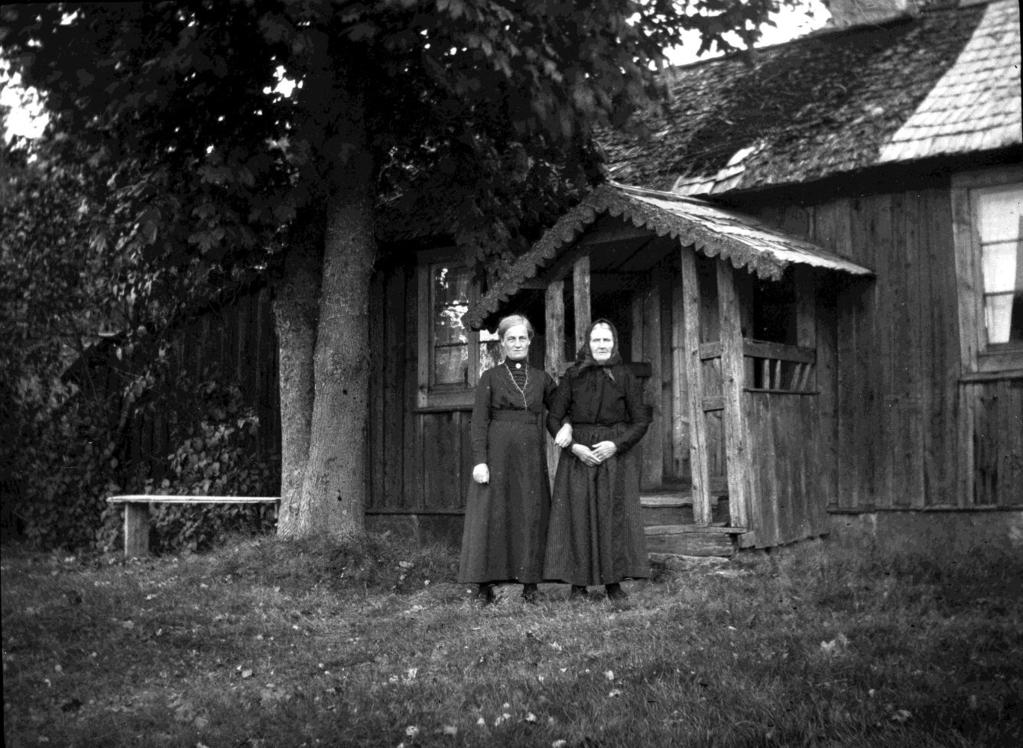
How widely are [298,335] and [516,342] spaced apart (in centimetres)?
314

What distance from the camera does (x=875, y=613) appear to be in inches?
270

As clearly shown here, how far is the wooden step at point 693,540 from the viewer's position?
889 cm

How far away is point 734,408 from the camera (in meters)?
9.01

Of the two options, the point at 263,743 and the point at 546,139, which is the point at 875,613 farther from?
the point at 546,139

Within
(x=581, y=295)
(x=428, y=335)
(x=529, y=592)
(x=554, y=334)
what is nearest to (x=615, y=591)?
(x=529, y=592)

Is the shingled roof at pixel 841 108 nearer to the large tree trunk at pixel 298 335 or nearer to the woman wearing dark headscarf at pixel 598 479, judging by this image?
the woman wearing dark headscarf at pixel 598 479

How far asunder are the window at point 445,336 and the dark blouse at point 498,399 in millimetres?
3682

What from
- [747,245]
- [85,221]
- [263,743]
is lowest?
[263,743]

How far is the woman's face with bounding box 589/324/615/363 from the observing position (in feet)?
26.7

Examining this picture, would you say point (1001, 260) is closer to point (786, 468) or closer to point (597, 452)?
point (786, 468)

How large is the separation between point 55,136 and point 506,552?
4.75 m

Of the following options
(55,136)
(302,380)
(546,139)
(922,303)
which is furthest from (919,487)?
(55,136)

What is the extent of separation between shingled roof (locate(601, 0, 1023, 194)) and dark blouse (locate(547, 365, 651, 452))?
3.10 metres

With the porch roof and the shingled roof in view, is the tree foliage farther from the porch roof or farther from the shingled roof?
the shingled roof
